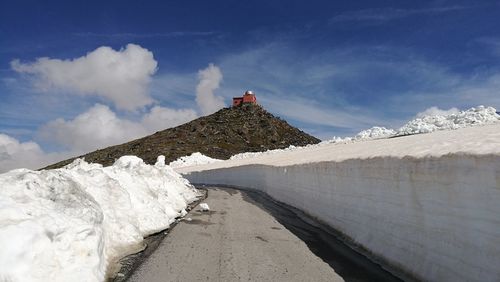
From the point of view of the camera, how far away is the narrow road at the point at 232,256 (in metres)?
7.96

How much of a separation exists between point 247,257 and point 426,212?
139 inches

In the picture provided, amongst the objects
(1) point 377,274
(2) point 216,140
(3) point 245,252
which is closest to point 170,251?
(3) point 245,252

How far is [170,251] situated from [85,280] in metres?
3.19

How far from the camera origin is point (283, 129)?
126312 mm

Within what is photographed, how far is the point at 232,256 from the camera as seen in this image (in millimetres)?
9375

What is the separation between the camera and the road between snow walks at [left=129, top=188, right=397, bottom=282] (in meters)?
8.02

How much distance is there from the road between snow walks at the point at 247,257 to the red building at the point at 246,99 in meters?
114

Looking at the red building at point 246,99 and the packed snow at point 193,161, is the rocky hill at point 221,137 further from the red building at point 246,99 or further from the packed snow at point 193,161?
the packed snow at point 193,161

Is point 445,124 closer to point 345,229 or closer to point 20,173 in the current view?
point 345,229

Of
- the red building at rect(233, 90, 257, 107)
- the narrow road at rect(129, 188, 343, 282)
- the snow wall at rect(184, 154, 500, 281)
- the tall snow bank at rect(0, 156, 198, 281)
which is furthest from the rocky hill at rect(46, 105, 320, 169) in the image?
the tall snow bank at rect(0, 156, 198, 281)

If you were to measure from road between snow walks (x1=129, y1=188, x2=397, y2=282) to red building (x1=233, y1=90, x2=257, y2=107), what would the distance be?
11424 centimetres

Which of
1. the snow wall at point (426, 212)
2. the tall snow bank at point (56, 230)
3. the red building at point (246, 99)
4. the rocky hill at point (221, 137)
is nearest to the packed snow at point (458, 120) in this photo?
the snow wall at point (426, 212)

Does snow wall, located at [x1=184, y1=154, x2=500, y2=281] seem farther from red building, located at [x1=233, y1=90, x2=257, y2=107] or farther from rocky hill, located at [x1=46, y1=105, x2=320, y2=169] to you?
red building, located at [x1=233, y1=90, x2=257, y2=107]

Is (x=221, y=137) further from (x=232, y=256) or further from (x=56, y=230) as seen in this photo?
(x=56, y=230)
